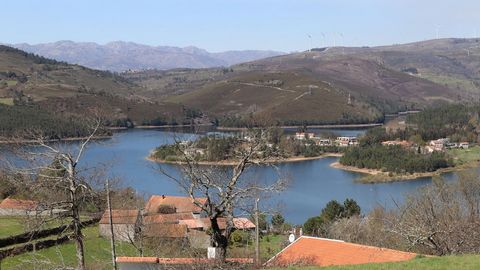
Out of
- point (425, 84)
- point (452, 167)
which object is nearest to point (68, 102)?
point (452, 167)

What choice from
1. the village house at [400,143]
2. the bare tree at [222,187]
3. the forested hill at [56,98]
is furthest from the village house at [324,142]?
the bare tree at [222,187]

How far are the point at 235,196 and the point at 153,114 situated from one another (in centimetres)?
9754

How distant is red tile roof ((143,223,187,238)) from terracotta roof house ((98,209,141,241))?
41 cm

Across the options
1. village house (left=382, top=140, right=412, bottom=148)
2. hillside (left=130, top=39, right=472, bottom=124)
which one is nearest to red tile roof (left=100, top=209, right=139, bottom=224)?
village house (left=382, top=140, right=412, bottom=148)

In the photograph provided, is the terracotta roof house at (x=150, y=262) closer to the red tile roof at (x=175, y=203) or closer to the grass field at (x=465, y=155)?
the red tile roof at (x=175, y=203)

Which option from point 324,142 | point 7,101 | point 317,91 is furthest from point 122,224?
point 317,91

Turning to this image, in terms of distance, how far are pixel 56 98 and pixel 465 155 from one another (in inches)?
2437

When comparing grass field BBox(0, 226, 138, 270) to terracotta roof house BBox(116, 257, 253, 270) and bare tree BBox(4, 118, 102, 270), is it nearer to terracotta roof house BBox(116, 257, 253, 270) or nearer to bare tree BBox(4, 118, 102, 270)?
terracotta roof house BBox(116, 257, 253, 270)

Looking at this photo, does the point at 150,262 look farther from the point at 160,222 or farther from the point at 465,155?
the point at 465,155

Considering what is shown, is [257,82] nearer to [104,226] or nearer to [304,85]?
[304,85]

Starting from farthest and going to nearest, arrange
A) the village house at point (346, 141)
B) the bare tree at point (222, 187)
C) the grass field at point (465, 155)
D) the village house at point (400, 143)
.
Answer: the village house at point (346, 141)
the village house at point (400, 143)
the grass field at point (465, 155)
the bare tree at point (222, 187)

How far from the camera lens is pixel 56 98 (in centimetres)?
9338

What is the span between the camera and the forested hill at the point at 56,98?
79394 millimetres

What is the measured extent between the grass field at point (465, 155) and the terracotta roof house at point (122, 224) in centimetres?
4876
